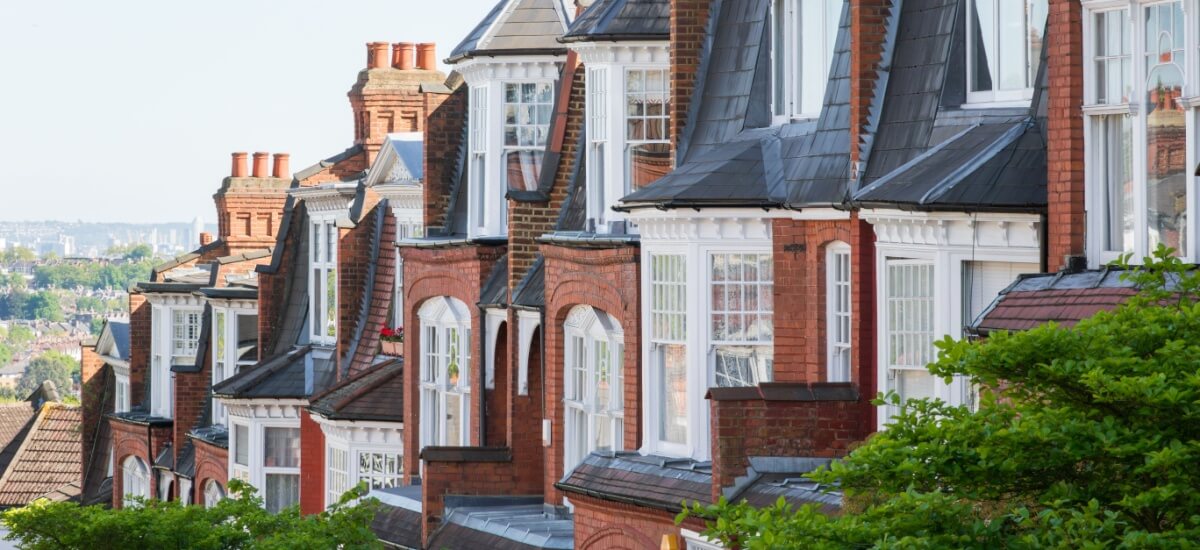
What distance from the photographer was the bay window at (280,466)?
4122 centimetres

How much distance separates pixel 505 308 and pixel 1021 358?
1839 cm

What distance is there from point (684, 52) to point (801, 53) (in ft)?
6.38

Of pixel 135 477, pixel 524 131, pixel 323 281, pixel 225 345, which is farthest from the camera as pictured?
pixel 135 477

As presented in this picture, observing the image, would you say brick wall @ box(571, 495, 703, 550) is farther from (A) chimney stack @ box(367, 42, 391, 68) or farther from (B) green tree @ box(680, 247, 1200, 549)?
(A) chimney stack @ box(367, 42, 391, 68)

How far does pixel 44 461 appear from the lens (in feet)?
219

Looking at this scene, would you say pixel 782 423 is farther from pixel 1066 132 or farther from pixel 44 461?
pixel 44 461

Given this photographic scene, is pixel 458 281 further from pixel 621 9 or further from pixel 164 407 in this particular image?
pixel 164 407

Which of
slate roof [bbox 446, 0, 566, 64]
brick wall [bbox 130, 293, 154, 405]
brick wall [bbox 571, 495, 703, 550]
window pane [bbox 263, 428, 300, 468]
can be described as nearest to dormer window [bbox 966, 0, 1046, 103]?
brick wall [bbox 571, 495, 703, 550]

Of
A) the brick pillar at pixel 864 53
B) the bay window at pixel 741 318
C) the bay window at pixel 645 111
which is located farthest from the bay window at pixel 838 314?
the bay window at pixel 645 111

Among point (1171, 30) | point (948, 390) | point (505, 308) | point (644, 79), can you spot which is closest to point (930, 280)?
point (948, 390)

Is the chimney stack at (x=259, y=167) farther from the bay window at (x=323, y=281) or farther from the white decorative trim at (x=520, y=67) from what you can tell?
the white decorative trim at (x=520, y=67)

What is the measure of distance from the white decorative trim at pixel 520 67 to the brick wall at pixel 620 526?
8.43 meters

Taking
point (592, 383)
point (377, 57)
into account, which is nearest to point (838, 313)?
point (592, 383)

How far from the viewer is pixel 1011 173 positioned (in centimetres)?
1773
